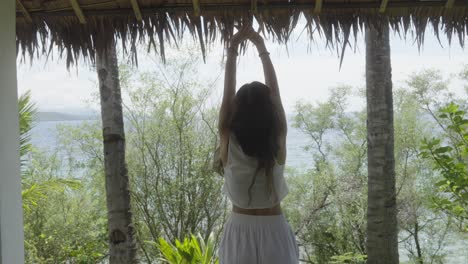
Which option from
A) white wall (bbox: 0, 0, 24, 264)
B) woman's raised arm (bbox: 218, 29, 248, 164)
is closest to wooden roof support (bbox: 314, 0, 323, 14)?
woman's raised arm (bbox: 218, 29, 248, 164)

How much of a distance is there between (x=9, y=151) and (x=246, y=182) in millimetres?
884

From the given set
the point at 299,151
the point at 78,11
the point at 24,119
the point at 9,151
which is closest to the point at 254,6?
the point at 78,11

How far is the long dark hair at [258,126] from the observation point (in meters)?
1.91

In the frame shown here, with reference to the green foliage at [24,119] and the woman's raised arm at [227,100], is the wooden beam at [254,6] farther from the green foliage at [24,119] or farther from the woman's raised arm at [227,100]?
the green foliage at [24,119]

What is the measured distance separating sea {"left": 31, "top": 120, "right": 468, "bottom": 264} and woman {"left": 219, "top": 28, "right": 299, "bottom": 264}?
5.77 metres

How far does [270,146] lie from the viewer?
1906 mm

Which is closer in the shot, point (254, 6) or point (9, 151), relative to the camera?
point (9, 151)

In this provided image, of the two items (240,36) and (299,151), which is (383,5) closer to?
(240,36)

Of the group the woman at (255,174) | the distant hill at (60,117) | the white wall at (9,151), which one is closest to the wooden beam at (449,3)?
the woman at (255,174)

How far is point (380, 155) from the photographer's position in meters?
3.71

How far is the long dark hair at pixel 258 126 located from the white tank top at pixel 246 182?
2 centimetres

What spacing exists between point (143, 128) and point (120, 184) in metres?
2.53

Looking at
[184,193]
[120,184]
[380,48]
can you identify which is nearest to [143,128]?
[184,193]

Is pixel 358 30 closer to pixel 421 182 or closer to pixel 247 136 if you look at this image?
pixel 247 136
